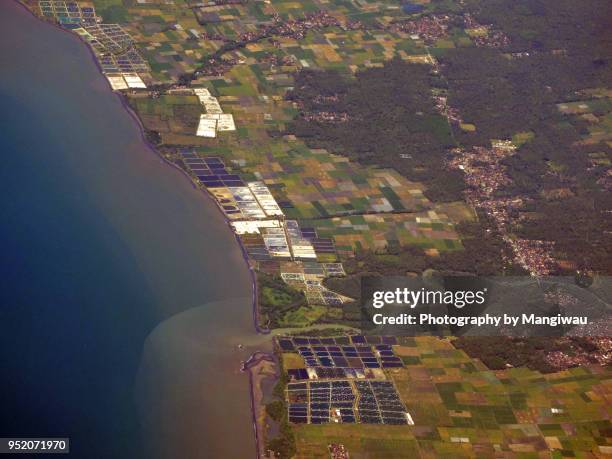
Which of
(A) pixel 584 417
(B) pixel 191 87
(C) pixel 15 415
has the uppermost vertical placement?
(B) pixel 191 87

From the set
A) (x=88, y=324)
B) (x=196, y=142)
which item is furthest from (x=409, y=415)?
(x=196, y=142)

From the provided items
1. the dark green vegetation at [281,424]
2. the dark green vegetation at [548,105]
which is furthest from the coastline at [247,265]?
the dark green vegetation at [548,105]

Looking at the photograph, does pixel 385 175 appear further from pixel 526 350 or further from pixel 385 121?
pixel 526 350

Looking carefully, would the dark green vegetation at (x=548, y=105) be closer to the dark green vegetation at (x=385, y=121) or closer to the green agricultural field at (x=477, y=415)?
the dark green vegetation at (x=385, y=121)

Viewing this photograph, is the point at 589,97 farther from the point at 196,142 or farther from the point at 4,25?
the point at 4,25

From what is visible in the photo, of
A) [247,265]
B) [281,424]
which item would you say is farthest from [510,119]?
[281,424]

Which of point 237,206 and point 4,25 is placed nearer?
point 237,206

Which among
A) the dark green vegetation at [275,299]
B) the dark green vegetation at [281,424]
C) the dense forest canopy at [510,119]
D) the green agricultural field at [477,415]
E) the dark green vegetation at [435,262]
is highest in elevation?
the dense forest canopy at [510,119]
